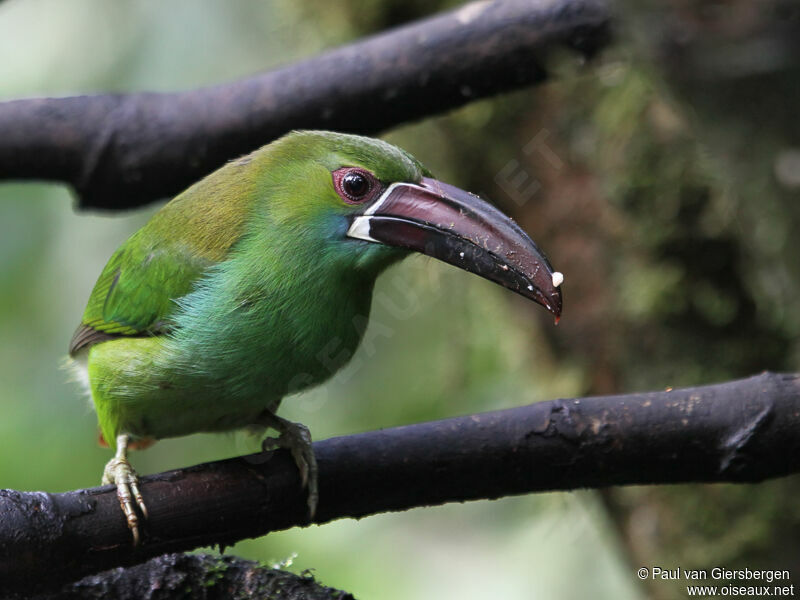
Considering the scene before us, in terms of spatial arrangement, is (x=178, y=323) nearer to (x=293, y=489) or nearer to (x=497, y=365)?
(x=293, y=489)

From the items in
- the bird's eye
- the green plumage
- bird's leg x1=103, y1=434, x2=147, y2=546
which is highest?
the bird's eye

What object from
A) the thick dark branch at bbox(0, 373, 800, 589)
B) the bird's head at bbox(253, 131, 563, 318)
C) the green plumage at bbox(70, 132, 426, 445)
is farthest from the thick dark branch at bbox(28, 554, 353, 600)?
the bird's head at bbox(253, 131, 563, 318)

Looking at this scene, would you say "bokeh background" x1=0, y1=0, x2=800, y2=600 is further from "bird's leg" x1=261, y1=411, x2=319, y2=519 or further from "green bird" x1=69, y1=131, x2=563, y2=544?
"green bird" x1=69, y1=131, x2=563, y2=544

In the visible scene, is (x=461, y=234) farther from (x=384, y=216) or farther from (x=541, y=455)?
(x=541, y=455)

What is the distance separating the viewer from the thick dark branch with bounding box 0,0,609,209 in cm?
307

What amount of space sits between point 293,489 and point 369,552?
7.52 ft

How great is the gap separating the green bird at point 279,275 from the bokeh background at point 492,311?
20.0 inches

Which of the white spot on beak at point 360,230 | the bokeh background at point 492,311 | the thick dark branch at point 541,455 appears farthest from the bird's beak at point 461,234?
the bokeh background at point 492,311

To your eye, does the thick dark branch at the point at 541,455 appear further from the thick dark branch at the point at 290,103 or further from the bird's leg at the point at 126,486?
the thick dark branch at the point at 290,103

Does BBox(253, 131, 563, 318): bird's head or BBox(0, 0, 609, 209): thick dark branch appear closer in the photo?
BBox(253, 131, 563, 318): bird's head

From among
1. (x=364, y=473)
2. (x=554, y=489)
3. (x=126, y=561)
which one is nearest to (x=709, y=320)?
(x=554, y=489)

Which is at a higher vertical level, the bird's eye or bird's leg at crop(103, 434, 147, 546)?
the bird's eye

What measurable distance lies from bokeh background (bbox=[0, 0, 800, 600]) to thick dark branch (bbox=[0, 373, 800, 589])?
81 centimetres

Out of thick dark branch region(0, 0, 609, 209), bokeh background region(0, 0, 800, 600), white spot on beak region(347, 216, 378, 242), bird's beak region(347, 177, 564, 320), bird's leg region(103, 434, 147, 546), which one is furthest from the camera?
bokeh background region(0, 0, 800, 600)
